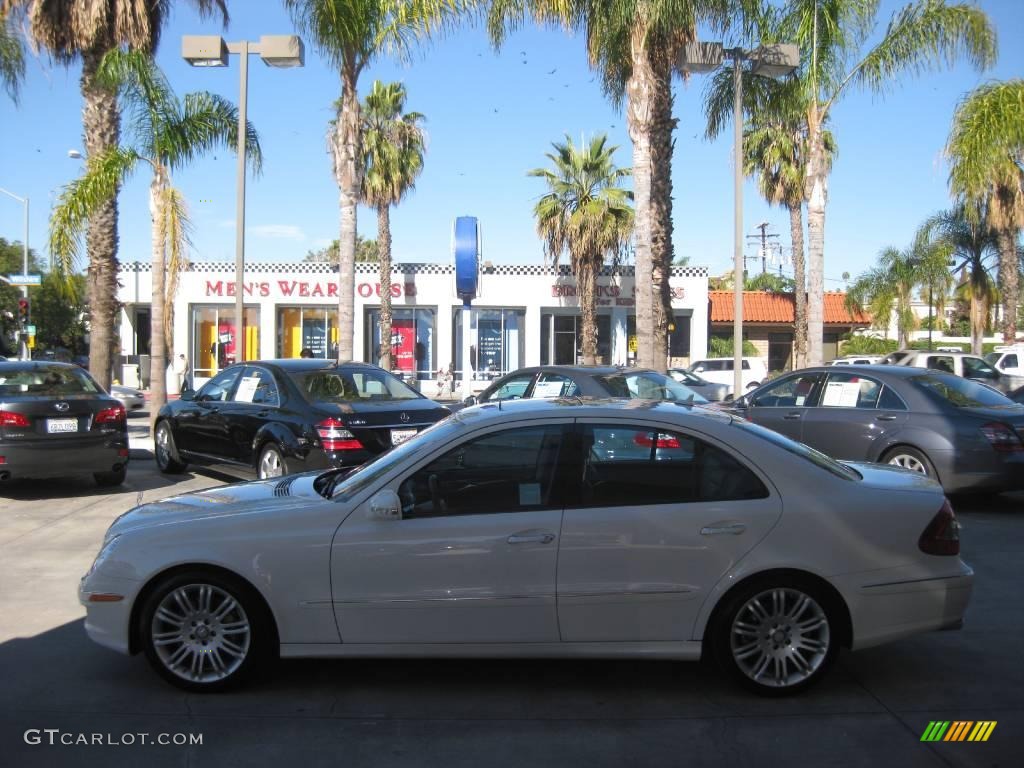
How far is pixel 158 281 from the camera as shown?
15.7m

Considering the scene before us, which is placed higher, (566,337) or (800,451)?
(566,337)

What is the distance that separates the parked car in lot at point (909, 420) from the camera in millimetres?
9086

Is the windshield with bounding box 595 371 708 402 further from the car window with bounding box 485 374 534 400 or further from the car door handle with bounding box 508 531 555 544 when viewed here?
the car door handle with bounding box 508 531 555 544

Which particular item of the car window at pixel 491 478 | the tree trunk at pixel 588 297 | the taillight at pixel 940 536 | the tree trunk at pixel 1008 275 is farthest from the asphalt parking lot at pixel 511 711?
the tree trunk at pixel 1008 275

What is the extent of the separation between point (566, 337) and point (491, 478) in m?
31.5

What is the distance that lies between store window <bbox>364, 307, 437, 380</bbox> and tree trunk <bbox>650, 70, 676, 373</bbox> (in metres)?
15.7

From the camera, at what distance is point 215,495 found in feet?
17.0

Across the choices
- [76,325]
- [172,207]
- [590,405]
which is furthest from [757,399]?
[76,325]

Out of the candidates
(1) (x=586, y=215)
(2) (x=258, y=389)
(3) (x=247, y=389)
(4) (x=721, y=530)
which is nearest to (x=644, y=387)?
(2) (x=258, y=389)

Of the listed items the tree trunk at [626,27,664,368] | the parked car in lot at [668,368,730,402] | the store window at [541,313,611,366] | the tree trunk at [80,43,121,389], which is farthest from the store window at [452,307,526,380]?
the tree trunk at [626,27,664,368]

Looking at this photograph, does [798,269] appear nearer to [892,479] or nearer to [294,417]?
[294,417]

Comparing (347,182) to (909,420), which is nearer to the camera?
(909,420)

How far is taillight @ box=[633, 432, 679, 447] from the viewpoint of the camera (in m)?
4.64

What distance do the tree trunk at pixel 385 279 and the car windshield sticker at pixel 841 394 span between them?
23197 millimetres
